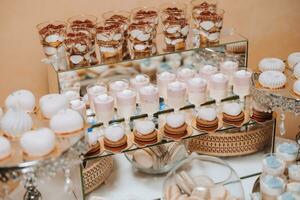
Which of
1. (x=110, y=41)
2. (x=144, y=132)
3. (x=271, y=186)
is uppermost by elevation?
(x=110, y=41)

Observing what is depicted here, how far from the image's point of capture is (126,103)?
1591 millimetres

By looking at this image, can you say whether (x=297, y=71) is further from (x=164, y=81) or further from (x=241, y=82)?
(x=164, y=81)

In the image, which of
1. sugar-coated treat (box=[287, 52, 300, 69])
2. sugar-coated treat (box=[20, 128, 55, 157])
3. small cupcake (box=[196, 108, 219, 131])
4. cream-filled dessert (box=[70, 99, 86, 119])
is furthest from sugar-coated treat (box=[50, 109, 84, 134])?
sugar-coated treat (box=[287, 52, 300, 69])

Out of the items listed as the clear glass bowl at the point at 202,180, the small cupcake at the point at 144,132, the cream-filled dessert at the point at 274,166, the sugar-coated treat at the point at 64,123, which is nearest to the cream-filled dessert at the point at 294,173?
the cream-filled dessert at the point at 274,166

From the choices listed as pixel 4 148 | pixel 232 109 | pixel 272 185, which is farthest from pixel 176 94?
pixel 4 148

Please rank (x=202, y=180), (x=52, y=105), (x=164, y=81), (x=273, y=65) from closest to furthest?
(x=52, y=105)
(x=202, y=180)
(x=273, y=65)
(x=164, y=81)

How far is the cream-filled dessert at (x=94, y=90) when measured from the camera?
1.65 metres

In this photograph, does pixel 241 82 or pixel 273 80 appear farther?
pixel 241 82

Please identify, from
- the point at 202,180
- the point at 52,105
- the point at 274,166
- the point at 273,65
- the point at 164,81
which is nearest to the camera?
the point at 52,105

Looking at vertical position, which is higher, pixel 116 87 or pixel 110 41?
pixel 110 41

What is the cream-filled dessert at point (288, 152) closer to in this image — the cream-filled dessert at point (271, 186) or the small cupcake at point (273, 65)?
the cream-filled dessert at point (271, 186)

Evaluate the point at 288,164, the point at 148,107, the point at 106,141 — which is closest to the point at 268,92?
the point at 288,164

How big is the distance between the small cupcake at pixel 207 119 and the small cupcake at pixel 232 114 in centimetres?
5

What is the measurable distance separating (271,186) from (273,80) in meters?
0.31
